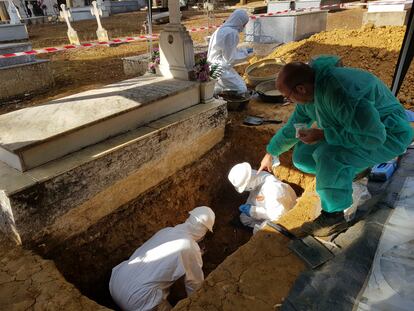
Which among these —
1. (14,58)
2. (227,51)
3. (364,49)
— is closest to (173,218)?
(227,51)

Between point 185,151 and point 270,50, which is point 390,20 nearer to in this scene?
point 270,50

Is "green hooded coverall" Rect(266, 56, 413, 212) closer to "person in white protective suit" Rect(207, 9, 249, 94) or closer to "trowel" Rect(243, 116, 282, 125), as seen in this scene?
"trowel" Rect(243, 116, 282, 125)

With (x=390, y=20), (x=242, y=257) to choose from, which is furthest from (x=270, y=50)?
(x=242, y=257)

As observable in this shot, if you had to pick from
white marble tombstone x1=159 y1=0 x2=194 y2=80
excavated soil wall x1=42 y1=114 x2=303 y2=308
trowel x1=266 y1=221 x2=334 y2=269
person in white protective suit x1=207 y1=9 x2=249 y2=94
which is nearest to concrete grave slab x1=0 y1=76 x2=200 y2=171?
white marble tombstone x1=159 y1=0 x2=194 y2=80

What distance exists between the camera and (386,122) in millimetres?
2328

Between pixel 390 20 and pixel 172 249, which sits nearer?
pixel 172 249

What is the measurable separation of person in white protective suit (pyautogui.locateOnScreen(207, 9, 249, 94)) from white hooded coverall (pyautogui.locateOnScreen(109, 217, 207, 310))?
3.61 metres

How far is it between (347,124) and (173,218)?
2.50m

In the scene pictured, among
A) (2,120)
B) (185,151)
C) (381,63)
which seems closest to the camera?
(2,120)

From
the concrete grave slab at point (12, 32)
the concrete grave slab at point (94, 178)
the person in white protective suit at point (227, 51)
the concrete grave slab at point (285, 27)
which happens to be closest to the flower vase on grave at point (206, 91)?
the concrete grave slab at point (94, 178)

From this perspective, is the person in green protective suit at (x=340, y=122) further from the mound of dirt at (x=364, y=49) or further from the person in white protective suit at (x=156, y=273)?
the mound of dirt at (x=364, y=49)

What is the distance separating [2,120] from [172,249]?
2265mm

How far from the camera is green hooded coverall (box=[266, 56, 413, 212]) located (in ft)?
6.91

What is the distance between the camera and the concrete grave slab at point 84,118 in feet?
9.19
